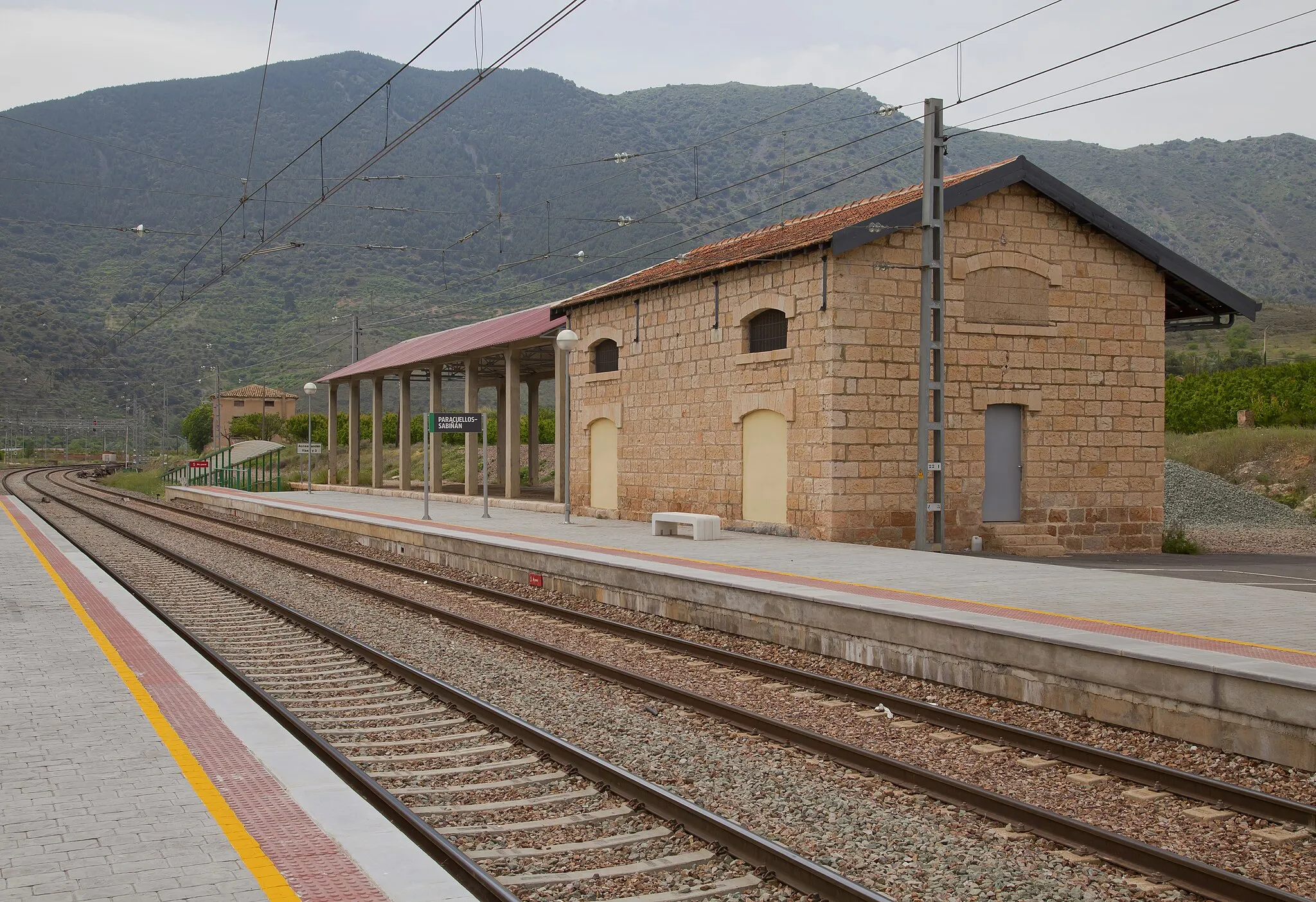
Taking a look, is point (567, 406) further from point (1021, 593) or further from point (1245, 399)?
point (1245, 399)

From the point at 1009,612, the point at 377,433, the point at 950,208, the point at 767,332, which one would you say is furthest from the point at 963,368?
the point at 377,433

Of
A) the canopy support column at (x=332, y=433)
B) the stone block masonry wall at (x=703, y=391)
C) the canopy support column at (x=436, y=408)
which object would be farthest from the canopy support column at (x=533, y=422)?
the stone block masonry wall at (x=703, y=391)

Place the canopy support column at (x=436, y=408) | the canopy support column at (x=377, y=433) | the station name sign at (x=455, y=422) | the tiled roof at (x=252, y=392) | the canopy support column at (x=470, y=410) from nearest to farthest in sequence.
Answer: the station name sign at (x=455, y=422) → the canopy support column at (x=470, y=410) → the canopy support column at (x=436, y=408) → the canopy support column at (x=377, y=433) → the tiled roof at (x=252, y=392)

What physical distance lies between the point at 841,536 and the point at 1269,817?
11584mm

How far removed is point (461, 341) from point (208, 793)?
91.7ft

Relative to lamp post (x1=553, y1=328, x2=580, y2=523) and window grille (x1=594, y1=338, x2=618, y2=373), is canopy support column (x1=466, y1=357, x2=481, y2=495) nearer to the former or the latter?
lamp post (x1=553, y1=328, x2=580, y2=523)

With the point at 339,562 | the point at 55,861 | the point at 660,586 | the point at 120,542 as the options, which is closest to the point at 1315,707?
the point at 55,861

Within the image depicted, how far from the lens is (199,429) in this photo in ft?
322

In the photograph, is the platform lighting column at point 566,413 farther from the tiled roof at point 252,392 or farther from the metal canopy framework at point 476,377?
the tiled roof at point 252,392

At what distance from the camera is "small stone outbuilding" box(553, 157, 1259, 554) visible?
57.7 ft

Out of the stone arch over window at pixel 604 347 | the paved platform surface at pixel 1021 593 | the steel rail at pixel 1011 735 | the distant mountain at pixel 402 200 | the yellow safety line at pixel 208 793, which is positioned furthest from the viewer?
the distant mountain at pixel 402 200

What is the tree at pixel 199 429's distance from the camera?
96.9 m

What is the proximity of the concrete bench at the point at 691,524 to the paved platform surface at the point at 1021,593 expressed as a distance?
222 mm

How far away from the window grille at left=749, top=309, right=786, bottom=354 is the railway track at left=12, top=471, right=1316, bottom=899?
808 centimetres
